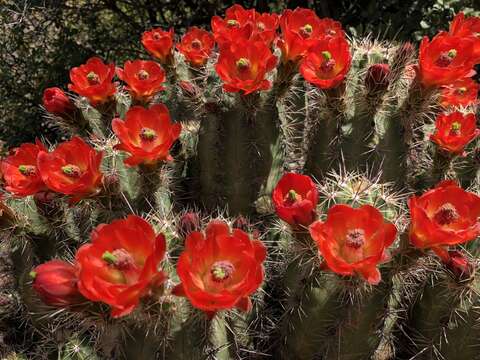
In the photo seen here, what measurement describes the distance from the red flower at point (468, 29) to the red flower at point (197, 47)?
3.81 ft

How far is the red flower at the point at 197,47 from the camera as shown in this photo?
2596 mm

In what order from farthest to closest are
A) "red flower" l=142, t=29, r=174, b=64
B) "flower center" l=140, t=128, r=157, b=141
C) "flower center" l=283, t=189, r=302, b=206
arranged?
"red flower" l=142, t=29, r=174, b=64, "flower center" l=140, t=128, r=157, b=141, "flower center" l=283, t=189, r=302, b=206

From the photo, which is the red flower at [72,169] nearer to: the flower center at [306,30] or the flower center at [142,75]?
the flower center at [142,75]

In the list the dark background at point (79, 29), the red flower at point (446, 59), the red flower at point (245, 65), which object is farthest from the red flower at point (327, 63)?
the dark background at point (79, 29)

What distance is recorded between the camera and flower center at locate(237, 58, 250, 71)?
6.19ft

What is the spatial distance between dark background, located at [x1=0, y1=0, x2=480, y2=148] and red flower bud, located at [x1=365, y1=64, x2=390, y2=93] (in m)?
1.94

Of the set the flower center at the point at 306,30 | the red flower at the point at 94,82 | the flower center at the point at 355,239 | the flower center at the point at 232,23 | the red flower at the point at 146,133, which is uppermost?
the flower center at the point at 306,30

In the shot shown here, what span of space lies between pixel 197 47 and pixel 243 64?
801 millimetres

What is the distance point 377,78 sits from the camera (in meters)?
1.93

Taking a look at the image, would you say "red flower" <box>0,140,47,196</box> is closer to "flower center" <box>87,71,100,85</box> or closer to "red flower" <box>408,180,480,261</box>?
"flower center" <box>87,71,100,85</box>

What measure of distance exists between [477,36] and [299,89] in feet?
2.61

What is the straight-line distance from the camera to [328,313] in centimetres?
160

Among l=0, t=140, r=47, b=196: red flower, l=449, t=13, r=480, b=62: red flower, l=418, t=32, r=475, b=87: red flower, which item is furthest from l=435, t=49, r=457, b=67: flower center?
l=0, t=140, r=47, b=196: red flower

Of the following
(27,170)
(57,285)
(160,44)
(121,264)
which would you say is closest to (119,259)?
(121,264)
